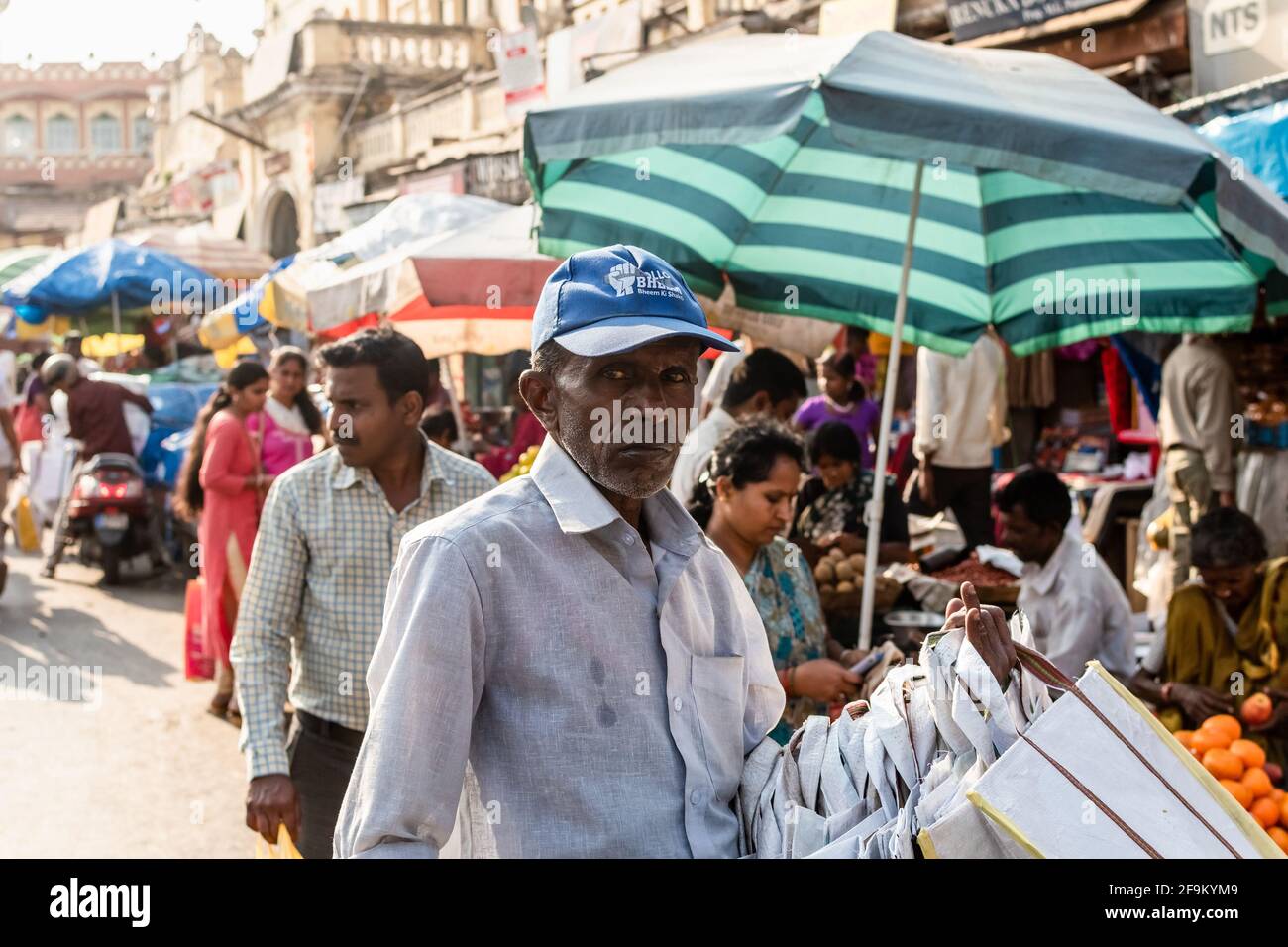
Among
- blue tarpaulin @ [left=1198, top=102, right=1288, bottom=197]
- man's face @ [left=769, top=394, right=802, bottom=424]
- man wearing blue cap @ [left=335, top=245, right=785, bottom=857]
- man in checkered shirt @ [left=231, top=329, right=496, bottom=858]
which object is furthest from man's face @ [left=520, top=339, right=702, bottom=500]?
blue tarpaulin @ [left=1198, top=102, right=1288, bottom=197]

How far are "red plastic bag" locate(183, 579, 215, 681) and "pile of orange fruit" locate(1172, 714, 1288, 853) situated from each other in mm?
5175

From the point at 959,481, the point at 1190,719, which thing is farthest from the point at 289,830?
the point at 959,481

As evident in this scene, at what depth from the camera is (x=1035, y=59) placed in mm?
4852

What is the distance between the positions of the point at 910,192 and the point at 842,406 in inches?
122

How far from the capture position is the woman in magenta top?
8.27 m

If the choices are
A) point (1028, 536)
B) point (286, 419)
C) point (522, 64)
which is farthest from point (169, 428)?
point (1028, 536)

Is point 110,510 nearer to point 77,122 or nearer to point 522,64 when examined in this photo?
point 522,64

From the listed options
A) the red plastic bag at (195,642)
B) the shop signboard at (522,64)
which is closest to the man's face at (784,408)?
the red plastic bag at (195,642)

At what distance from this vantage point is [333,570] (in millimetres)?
3523

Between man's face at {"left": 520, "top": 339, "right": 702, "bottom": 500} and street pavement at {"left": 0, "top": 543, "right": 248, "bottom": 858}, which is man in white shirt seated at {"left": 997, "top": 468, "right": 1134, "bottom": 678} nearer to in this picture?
street pavement at {"left": 0, "top": 543, "right": 248, "bottom": 858}

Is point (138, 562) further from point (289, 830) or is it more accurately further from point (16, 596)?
point (289, 830)
